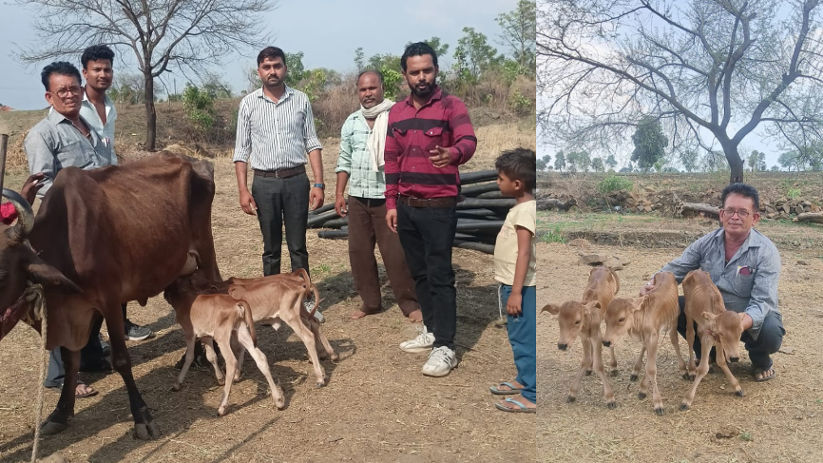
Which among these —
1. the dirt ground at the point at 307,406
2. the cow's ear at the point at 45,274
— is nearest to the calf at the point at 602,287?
the dirt ground at the point at 307,406

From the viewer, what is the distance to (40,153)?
4.70m

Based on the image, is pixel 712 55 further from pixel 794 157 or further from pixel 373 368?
pixel 373 368

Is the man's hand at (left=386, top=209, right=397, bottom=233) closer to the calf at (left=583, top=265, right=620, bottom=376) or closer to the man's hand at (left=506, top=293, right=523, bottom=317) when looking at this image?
the man's hand at (left=506, top=293, right=523, bottom=317)

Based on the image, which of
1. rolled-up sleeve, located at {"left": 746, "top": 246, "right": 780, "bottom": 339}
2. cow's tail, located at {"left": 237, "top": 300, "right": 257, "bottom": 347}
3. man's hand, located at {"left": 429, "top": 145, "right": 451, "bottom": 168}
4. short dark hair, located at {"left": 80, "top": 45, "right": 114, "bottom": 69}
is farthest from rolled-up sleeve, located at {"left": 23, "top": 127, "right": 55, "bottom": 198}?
rolled-up sleeve, located at {"left": 746, "top": 246, "right": 780, "bottom": 339}

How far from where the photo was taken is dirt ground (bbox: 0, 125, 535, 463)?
13.1ft

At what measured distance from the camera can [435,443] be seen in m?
4.05

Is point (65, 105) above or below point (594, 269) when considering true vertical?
above

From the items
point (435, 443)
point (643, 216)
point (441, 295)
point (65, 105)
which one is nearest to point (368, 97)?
point (441, 295)

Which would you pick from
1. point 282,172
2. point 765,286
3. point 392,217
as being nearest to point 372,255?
point 282,172

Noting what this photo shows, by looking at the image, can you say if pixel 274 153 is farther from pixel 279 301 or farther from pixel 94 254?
pixel 94 254

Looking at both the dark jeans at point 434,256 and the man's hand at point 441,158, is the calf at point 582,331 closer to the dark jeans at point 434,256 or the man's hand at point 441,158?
the man's hand at point 441,158

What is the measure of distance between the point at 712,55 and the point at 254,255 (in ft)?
22.6

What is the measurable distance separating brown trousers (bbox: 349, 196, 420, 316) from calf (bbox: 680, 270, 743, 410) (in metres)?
3.55

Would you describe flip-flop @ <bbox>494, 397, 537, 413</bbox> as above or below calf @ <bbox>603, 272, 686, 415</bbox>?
below
